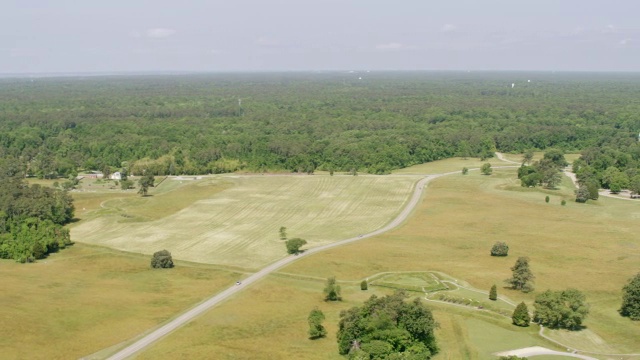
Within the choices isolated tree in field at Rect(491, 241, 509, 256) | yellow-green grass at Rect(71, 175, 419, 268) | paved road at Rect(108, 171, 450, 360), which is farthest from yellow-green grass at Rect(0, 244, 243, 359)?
isolated tree in field at Rect(491, 241, 509, 256)

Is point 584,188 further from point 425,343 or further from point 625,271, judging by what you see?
point 425,343

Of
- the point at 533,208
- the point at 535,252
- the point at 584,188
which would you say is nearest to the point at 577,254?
the point at 535,252

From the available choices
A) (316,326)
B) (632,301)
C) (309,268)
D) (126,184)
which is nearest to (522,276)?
(632,301)

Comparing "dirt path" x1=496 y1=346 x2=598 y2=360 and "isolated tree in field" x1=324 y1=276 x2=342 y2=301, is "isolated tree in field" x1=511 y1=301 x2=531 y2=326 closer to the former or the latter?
"dirt path" x1=496 y1=346 x2=598 y2=360

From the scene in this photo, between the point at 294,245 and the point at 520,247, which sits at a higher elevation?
the point at 294,245

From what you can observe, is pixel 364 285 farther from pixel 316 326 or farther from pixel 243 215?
pixel 243 215
